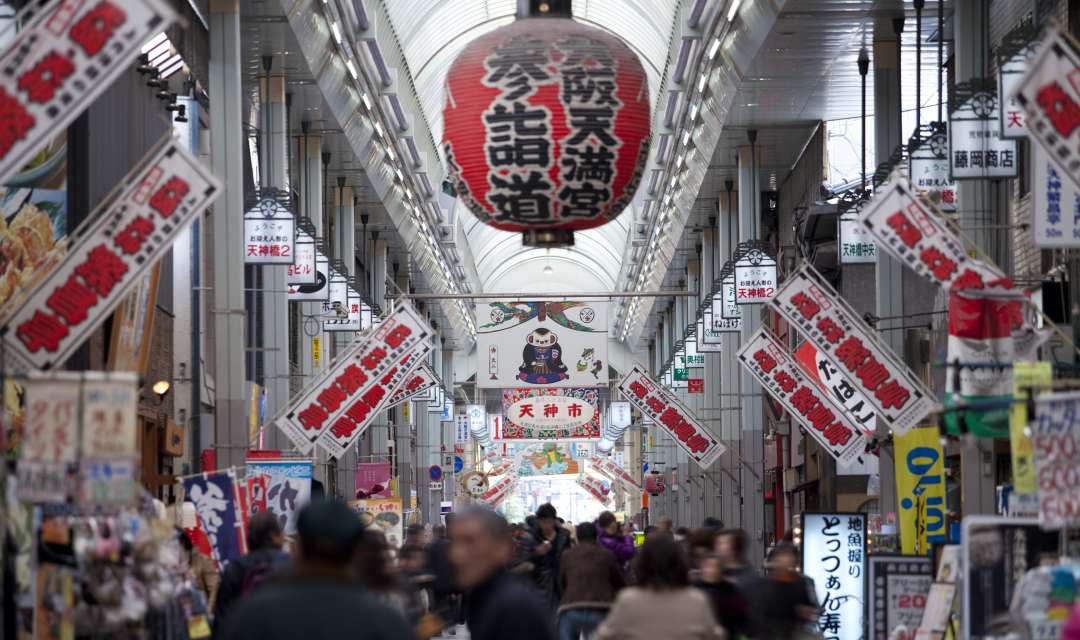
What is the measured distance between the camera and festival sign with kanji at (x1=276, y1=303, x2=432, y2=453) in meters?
16.3

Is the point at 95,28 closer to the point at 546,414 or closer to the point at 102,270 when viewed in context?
the point at 102,270

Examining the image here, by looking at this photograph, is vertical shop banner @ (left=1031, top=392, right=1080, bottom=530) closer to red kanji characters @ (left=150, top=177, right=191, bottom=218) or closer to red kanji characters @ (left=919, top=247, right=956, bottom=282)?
red kanji characters @ (left=919, top=247, right=956, bottom=282)

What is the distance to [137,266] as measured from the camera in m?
9.09

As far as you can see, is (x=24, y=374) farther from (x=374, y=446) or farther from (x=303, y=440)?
(x=374, y=446)

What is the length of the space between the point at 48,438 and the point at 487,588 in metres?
3.26

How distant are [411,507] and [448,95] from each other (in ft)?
114

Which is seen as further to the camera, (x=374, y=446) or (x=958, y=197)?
(x=374, y=446)

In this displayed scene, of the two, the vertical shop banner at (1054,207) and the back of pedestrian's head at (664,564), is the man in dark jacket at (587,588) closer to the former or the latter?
the vertical shop banner at (1054,207)

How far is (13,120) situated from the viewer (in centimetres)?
768

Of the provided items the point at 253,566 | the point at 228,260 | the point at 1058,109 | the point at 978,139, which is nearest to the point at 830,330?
the point at 978,139

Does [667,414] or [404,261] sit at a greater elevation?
[404,261]

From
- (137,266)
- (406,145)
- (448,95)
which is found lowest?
(137,266)

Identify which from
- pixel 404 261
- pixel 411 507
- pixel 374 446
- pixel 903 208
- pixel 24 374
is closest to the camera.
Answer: pixel 24 374

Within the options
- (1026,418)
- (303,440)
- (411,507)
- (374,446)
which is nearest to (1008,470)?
(303,440)
